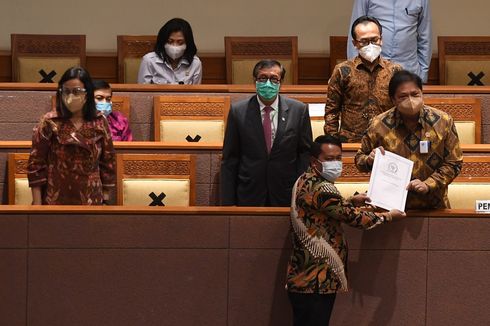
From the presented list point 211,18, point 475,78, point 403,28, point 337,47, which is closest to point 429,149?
point 403,28

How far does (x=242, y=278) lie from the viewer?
3957 mm

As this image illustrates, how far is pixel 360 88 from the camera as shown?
4840 millimetres

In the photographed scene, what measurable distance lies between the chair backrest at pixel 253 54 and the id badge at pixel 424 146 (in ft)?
8.75

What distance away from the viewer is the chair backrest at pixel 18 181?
472cm

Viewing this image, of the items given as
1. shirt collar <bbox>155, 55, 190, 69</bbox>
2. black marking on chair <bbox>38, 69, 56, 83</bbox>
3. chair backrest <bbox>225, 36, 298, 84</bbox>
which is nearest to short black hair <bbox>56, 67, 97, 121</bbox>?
shirt collar <bbox>155, 55, 190, 69</bbox>

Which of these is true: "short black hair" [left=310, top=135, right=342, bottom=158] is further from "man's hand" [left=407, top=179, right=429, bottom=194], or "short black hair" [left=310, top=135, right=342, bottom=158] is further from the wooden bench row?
the wooden bench row

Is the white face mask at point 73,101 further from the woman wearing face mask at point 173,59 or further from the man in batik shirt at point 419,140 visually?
the woman wearing face mask at point 173,59

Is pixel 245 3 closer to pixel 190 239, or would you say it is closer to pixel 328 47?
pixel 328 47

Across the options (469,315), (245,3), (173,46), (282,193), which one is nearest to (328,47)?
(245,3)

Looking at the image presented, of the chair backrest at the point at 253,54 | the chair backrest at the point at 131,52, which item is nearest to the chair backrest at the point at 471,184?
the chair backrest at the point at 253,54

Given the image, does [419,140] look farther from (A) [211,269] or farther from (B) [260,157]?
(A) [211,269]

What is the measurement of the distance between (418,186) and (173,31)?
7.22ft

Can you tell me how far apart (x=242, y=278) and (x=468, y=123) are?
6.44 feet

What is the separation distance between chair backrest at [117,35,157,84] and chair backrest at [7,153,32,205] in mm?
1884
